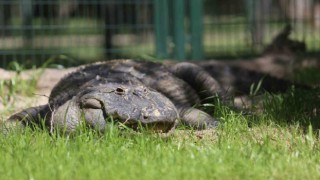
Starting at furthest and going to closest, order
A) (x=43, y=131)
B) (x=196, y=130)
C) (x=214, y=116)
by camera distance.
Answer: (x=214, y=116) → (x=196, y=130) → (x=43, y=131)

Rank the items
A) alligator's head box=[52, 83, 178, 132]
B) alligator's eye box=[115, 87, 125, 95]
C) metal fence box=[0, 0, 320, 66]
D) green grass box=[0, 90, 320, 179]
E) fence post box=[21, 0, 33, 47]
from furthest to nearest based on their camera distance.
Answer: metal fence box=[0, 0, 320, 66] < fence post box=[21, 0, 33, 47] < alligator's eye box=[115, 87, 125, 95] < alligator's head box=[52, 83, 178, 132] < green grass box=[0, 90, 320, 179]

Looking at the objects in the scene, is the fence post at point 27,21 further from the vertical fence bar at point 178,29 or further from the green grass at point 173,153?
the green grass at point 173,153

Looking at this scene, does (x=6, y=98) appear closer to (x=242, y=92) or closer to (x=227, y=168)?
(x=242, y=92)

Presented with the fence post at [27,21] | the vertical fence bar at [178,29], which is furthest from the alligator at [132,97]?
the fence post at [27,21]

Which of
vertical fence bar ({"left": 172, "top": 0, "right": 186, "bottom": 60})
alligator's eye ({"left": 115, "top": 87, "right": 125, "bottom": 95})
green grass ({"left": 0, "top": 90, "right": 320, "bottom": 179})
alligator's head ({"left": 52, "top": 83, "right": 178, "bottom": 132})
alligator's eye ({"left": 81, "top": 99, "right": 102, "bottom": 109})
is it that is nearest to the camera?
green grass ({"left": 0, "top": 90, "right": 320, "bottom": 179})

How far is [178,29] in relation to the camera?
973 cm

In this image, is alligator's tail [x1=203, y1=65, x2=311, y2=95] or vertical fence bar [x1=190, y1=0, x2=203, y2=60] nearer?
alligator's tail [x1=203, y1=65, x2=311, y2=95]

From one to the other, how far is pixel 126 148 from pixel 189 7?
18.3ft

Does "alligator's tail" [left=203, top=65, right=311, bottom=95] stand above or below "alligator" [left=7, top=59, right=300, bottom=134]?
below

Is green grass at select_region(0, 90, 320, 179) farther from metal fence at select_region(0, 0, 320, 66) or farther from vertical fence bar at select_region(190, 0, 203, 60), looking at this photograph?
vertical fence bar at select_region(190, 0, 203, 60)

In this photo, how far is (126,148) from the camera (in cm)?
459

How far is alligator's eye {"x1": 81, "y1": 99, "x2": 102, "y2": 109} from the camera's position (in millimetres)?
5121

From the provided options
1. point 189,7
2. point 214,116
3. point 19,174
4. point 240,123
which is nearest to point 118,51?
point 189,7

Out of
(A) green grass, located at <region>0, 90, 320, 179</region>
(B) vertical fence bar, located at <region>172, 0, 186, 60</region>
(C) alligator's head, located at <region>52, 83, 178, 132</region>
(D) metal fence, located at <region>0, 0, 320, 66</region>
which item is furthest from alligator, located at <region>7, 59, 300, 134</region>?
(D) metal fence, located at <region>0, 0, 320, 66</region>
